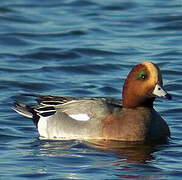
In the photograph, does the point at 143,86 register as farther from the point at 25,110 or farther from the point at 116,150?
the point at 25,110

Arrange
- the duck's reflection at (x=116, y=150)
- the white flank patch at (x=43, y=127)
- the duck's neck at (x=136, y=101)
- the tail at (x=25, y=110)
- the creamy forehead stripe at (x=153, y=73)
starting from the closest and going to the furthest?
1. the duck's reflection at (x=116, y=150)
2. the creamy forehead stripe at (x=153, y=73)
3. the duck's neck at (x=136, y=101)
4. the white flank patch at (x=43, y=127)
5. the tail at (x=25, y=110)

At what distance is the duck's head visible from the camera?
11.8 m

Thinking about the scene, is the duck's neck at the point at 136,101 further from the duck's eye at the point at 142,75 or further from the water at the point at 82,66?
the water at the point at 82,66

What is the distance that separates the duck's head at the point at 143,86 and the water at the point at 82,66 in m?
0.65

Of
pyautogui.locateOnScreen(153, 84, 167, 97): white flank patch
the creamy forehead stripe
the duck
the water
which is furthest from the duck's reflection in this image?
the creamy forehead stripe

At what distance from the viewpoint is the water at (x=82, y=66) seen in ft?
35.3

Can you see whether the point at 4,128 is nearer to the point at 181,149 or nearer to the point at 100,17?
the point at 181,149

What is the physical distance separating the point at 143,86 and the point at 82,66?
4.68 m

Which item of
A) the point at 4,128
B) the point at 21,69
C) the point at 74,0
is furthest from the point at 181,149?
the point at 74,0

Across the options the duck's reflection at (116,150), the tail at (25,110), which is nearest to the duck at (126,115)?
the duck's reflection at (116,150)

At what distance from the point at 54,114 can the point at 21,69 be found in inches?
160

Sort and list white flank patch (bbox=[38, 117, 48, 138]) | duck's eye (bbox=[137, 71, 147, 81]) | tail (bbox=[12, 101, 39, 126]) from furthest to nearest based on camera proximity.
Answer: tail (bbox=[12, 101, 39, 126])
white flank patch (bbox=[38, 117, 48, 138])
duck's eye (bbox=[137, 71, 147, 81])

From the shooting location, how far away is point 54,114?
40.9ft

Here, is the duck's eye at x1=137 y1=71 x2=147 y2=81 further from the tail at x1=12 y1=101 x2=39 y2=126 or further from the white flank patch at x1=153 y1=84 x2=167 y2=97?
the tail at x1=12 y1=101 x2=39 y2=126
